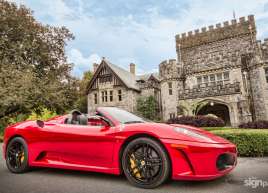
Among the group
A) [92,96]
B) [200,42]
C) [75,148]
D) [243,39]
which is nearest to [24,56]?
[92,96]

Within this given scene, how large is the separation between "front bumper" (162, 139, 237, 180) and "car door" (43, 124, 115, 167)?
92 cm

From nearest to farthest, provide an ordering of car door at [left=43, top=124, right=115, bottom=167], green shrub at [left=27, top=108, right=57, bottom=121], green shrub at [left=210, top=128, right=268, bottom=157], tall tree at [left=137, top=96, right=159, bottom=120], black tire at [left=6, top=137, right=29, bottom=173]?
car door at [left=43, top=124, right=115, bottom=167] → black tire at [left=6, top=137, right=29, bottom=173] → green shrub at [left=210, top=128, right=268, bottom=157] → green shrub at [left=27, top=108, right=57, bottom=121] → tall tree at [left=137, top=96, right=159, bottom=120]

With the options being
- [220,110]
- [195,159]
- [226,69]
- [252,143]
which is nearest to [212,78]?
[226,69]

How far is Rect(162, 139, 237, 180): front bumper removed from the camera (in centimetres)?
256

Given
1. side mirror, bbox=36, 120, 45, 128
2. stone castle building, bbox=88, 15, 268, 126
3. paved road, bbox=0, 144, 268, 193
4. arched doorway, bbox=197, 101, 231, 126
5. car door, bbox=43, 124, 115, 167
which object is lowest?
paved road, bbox=0, 144, 268, 193

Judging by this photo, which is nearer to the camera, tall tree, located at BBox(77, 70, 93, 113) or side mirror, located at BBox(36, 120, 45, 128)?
side mirror, located at BBox(36, 120, 45, 128)

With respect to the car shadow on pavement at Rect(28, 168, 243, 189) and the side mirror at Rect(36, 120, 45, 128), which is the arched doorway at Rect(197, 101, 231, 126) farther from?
the side mirror at Rect(36, 120, 45, 128)

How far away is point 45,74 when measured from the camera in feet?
72.4

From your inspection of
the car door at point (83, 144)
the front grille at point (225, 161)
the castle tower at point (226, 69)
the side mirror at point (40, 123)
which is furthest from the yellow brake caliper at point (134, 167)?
the castle tower at point (226, 69)

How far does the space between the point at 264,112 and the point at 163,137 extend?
18.9 meters

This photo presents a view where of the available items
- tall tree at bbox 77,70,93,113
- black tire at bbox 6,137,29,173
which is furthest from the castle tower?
tall tree at bbox 77,70,93,113

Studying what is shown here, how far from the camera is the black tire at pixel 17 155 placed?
3.80 meters

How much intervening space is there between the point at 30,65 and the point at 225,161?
21221 millimetres

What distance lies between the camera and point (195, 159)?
2.56 metres
